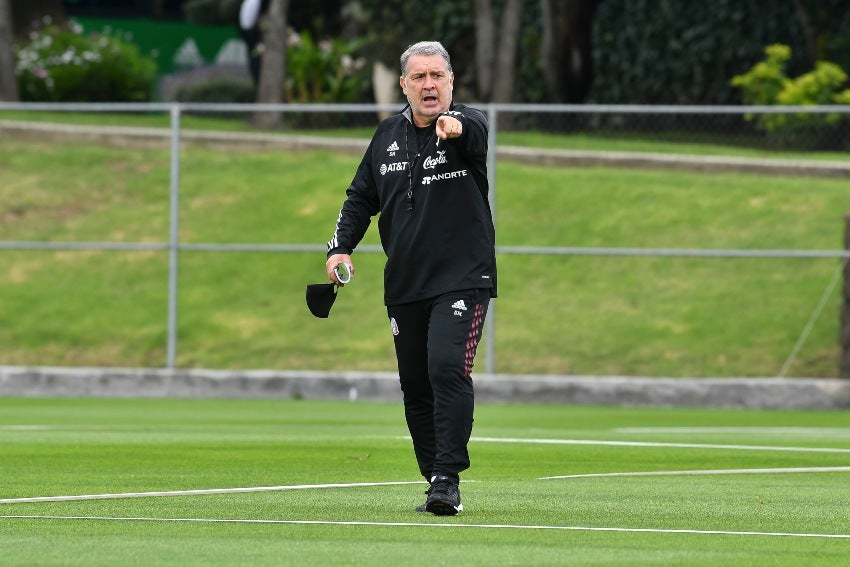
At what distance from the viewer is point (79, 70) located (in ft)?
102

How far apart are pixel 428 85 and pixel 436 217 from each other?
1.76ft

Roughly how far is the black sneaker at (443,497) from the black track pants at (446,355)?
42 mm

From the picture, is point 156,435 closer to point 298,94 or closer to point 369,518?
point 369,518

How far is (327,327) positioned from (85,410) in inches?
216

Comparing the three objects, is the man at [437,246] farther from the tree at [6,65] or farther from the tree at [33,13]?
the tree at [33,13]

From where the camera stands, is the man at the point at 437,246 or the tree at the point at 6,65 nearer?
the man at the point at 437,246

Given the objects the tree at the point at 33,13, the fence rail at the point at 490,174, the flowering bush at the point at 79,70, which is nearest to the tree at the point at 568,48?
→ the flowering bush at the point at 79,70

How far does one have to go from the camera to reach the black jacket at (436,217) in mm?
8109

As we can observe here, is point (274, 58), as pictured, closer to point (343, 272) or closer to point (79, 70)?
point (79, 70)

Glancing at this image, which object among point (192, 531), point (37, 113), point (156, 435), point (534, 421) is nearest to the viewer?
point (192, 531)

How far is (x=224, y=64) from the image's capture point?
35.8m

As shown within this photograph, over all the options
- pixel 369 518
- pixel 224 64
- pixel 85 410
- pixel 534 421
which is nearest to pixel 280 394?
pixel 85 410

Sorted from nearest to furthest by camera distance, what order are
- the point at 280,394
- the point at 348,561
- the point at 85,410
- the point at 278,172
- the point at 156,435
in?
the point at 348,561 < the point at 156,435 < the point at 85,410 < the point at 280,394 < the point at 278,172

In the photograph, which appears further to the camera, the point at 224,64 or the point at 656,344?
the point at 224,64
